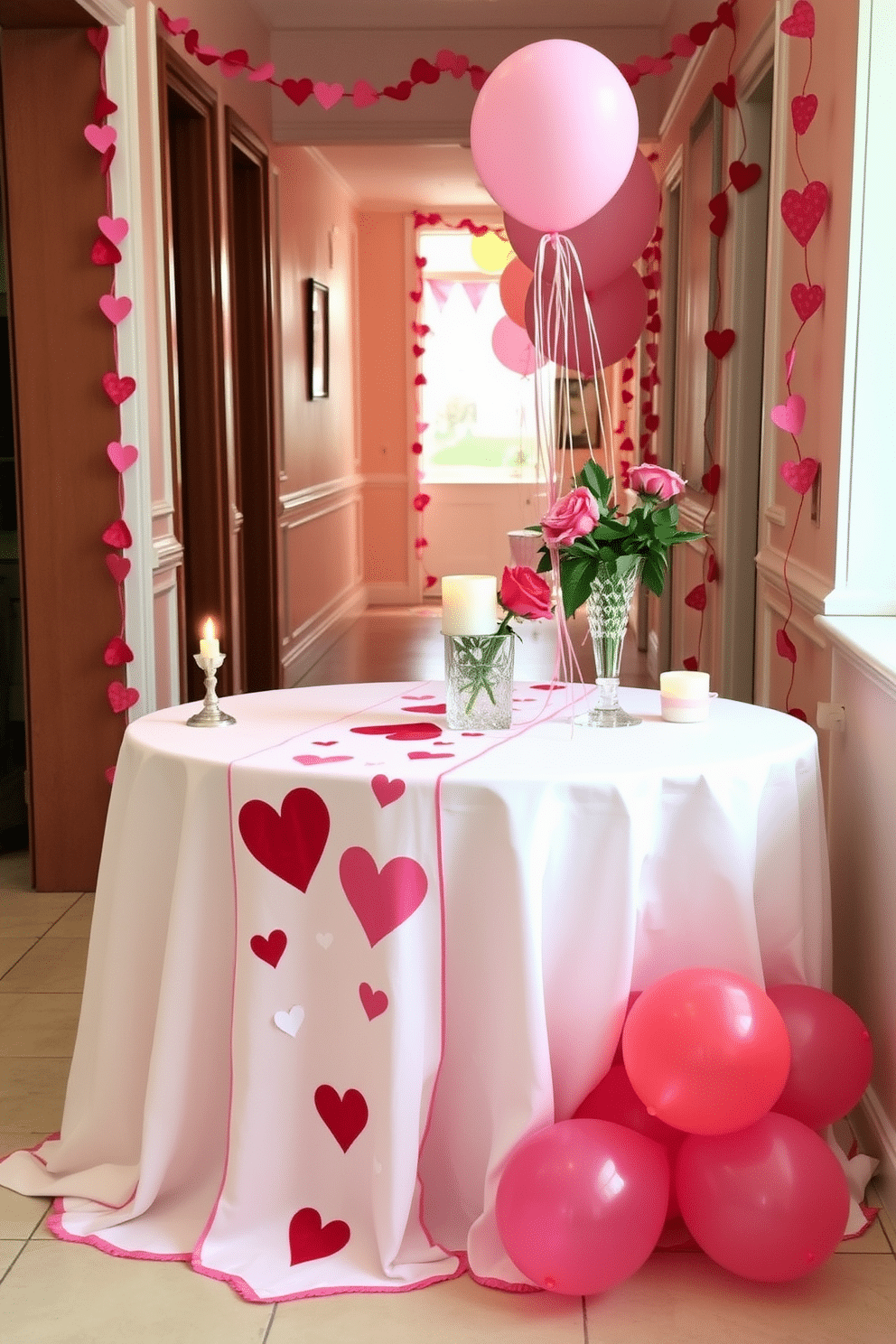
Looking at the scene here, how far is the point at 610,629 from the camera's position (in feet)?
7.39

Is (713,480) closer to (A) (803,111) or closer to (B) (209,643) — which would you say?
(A) (803,111)

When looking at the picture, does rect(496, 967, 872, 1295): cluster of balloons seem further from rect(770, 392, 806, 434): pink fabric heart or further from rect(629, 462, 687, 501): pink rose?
rect(770, 392, 806, 434): pink fabric heart

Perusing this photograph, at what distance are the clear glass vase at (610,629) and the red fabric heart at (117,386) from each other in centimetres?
174

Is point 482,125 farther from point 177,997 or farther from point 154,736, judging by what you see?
point 177,997

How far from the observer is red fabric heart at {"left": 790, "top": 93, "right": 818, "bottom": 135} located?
276 centimetres

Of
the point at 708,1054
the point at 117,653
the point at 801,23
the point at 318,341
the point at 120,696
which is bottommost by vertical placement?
the point at 708,1054

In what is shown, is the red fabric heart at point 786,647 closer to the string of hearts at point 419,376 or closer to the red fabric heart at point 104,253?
the red fabric heart at point 104,253

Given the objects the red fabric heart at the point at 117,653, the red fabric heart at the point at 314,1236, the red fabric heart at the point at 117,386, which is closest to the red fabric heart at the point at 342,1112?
the red fabric heart at the point at 314,1236

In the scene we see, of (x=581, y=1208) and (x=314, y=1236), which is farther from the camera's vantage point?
(x=314, y=1236)

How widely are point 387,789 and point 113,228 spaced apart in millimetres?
2163

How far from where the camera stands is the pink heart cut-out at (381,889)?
6.32 ft

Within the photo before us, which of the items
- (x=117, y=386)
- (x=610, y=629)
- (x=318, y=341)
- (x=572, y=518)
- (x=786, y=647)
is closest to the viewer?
(x=572, y=518)

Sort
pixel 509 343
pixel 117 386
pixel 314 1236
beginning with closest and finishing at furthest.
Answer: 1. pixel 314 1236
2. pixel 117 386
3. pixel 509 343

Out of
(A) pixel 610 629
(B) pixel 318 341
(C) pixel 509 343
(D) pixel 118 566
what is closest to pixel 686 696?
(A) pixel 610 629
